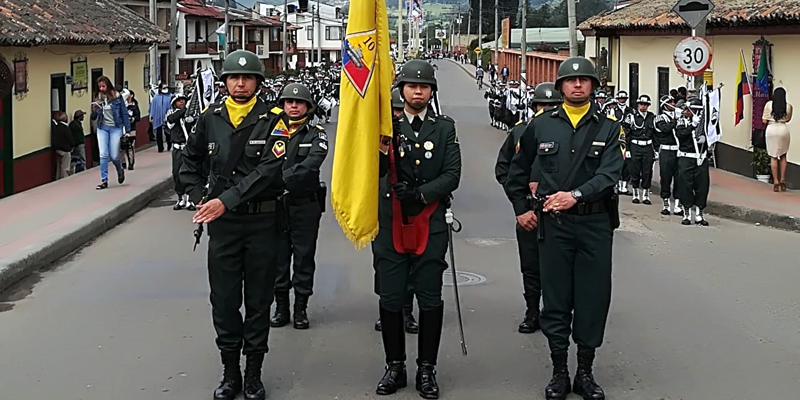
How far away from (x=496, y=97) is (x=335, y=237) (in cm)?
2425

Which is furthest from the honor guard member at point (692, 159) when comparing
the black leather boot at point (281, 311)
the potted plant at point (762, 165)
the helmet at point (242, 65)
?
the helmet at point (242, 65)

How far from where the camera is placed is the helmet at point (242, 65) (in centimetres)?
623

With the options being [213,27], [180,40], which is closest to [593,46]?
[180,40]

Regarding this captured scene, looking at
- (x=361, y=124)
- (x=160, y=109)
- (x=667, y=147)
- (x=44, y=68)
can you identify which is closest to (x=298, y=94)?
(x=361, y=124)

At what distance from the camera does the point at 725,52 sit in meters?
21.8

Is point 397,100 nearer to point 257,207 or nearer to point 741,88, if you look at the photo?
point 257,207

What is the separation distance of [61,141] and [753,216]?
13.0 m

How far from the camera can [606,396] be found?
6.45 m

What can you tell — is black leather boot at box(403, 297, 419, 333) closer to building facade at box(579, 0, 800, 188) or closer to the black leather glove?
the black leather glove

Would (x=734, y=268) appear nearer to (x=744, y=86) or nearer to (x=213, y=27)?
(x=744, y=86)

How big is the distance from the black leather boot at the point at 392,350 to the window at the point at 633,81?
23707mm

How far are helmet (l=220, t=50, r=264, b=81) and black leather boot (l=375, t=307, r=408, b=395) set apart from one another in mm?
1659

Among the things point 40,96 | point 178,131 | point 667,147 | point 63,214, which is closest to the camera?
point 63,214

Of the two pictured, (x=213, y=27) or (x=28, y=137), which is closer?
(x=28, y=137)
